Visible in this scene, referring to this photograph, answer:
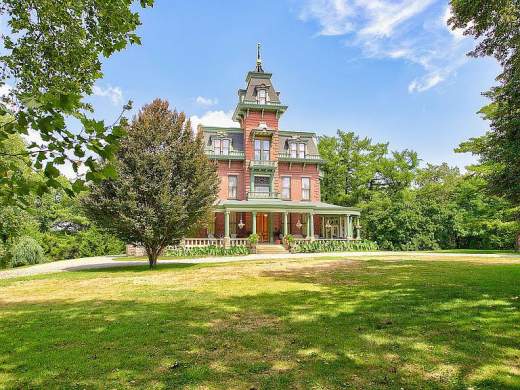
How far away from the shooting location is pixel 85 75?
657 cm

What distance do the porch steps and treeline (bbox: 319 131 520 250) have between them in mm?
10082

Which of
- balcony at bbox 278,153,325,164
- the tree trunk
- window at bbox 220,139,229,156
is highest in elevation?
window at bbox 220,139,229,156

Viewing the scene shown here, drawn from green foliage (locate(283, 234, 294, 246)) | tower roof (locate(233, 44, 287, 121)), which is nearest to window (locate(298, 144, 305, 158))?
tower roof (locate(233, 44, 287, 121))

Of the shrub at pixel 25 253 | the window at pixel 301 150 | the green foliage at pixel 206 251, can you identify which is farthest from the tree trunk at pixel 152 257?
the window at pixel 301 150

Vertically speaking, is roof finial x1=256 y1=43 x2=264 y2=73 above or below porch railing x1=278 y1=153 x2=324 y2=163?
above

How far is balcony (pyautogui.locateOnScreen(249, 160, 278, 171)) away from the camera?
107ft

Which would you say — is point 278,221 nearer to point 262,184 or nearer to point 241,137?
point 262,184

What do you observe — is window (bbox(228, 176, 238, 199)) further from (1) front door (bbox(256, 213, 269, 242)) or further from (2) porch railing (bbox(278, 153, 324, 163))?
(2) porch railing (bbox(278, 153, 324, 163))

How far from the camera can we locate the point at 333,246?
28.8 metres

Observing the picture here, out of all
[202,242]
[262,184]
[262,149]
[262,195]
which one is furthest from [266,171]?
[202,242]

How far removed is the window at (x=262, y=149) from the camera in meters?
33.4

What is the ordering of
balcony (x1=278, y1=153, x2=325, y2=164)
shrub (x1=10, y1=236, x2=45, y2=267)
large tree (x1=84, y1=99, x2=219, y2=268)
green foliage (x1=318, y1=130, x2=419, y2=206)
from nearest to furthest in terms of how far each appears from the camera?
1. large tree (x1=84, y1=99, x2=219, y2=268)
2. shrub (x1=10, y1=236, x2=45, y2=267)
3. balcony (x1=278, y1=153, x2=325, y2=164)
4. green foliage (x1=318, y1=130, x2=419, y2=206)

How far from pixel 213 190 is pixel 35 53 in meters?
9.98

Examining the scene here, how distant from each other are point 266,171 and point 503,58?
77.9 feet
